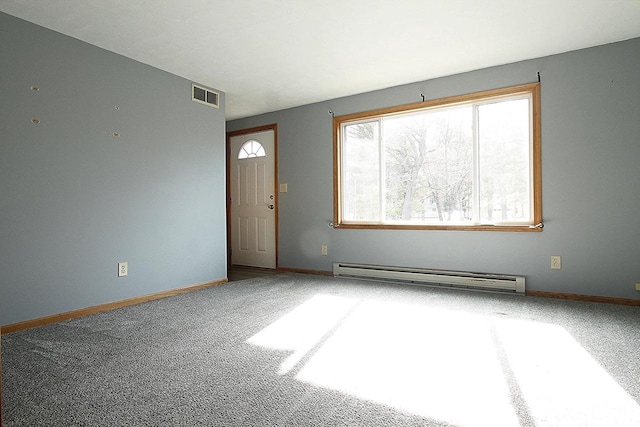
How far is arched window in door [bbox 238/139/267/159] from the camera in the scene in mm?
5404

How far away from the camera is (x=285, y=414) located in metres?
1.49

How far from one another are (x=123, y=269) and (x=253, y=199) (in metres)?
2.47

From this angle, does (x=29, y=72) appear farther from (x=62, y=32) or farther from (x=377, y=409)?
(x=377, y=409)

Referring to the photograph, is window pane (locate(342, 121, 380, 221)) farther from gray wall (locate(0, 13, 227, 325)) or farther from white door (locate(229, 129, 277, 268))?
gray wall (locate(0, 13, 227, 325))

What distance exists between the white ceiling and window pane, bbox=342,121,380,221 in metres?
0.79

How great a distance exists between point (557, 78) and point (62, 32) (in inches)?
171

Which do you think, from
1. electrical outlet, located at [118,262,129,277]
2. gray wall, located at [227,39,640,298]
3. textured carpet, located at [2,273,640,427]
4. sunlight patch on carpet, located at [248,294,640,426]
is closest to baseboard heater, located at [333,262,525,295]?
gray wall, located at [227,39,640,298]

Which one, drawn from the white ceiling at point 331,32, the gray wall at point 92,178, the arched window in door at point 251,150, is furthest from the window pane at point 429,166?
the gray wall at point 92,178

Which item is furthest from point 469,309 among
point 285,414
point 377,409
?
point 285,414

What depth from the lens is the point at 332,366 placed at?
6.41 ft

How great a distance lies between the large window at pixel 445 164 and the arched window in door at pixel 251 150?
1319 mm

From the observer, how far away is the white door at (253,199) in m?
5.31

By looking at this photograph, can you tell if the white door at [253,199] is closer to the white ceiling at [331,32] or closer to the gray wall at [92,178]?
the gray wall at [92,178]

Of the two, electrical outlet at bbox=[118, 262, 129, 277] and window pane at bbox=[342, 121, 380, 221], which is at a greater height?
window pane at bbox=[342, 121, 380, 221]
